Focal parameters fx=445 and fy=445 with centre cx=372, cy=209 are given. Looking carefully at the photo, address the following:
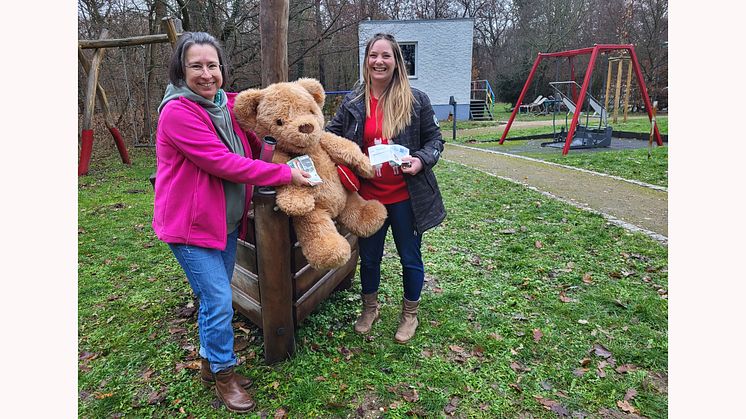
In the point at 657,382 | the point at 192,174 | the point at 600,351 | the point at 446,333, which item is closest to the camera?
the point at 192,174

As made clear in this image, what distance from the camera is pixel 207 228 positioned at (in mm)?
2064

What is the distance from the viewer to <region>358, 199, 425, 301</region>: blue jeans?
106 inches

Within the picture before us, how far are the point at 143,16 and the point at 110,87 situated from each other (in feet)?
7.96

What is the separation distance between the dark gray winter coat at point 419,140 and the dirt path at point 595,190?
10.8 ft

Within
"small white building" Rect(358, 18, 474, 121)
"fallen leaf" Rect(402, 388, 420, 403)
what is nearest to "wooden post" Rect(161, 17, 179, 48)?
"fallen leaf" Rect(402, 388, 420, 403)

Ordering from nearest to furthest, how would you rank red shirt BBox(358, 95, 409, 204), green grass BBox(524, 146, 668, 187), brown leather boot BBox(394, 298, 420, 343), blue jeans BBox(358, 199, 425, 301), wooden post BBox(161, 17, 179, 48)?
red shirt BBox(358, 95, 409, 204)
blue jeans BBox(358, 199, 425, 301)
brown leather boot BBox(394, 298, 420, 343)
wooden post BBox(161, 17, 179, 48)
green grass BBox(524, 146, 668, 187)

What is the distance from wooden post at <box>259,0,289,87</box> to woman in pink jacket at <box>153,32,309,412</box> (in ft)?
5.06

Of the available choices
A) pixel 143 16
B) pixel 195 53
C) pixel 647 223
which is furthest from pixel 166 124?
pixel 143 16

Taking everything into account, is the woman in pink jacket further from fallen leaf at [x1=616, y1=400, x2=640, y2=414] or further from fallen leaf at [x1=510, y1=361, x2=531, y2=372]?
fallen leaf at [x1=616, y1=400, x2=640, y2=414]

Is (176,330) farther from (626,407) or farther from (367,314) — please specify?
(626,407)

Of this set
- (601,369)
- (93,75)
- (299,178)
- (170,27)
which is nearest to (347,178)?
(299,178)

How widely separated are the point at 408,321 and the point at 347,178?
1.16m

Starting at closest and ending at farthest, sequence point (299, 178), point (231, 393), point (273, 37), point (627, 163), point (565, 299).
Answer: point (299, 178)
point (231, 393)
point (565, 299)
point (273, 37)
point (627, 163)

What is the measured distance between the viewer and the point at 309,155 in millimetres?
2422
